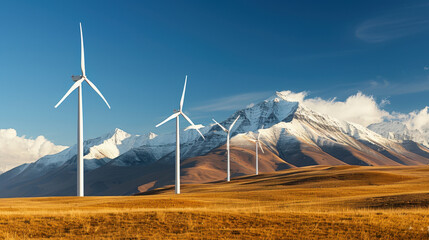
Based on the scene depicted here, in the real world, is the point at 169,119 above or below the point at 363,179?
above

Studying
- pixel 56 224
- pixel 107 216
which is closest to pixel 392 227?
pixel 107 216

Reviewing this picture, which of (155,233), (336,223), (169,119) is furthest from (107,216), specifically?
(169,119)

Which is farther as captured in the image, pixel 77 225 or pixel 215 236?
pixel 77 225

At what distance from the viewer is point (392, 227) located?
1179 inches

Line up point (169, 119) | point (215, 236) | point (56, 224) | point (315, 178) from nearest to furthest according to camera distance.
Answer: point (215, 236) → point (56, 224) → point (169, 119) → point (315, 178)

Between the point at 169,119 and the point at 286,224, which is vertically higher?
the point at 169,119

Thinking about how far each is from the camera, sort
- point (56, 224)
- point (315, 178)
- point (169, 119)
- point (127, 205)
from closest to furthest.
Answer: point (56, 224) < point (127, 205) < point (169, 119) < point (315, 178)

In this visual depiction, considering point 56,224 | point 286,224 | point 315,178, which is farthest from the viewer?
point 315,178

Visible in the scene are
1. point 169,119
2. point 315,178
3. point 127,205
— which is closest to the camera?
point 127,205

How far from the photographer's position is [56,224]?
3372cm

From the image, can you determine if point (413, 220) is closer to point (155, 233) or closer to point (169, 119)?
point (155, 233)

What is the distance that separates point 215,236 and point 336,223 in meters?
8.76

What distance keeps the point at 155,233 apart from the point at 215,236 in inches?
168

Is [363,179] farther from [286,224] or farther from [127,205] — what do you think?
[286,224]
